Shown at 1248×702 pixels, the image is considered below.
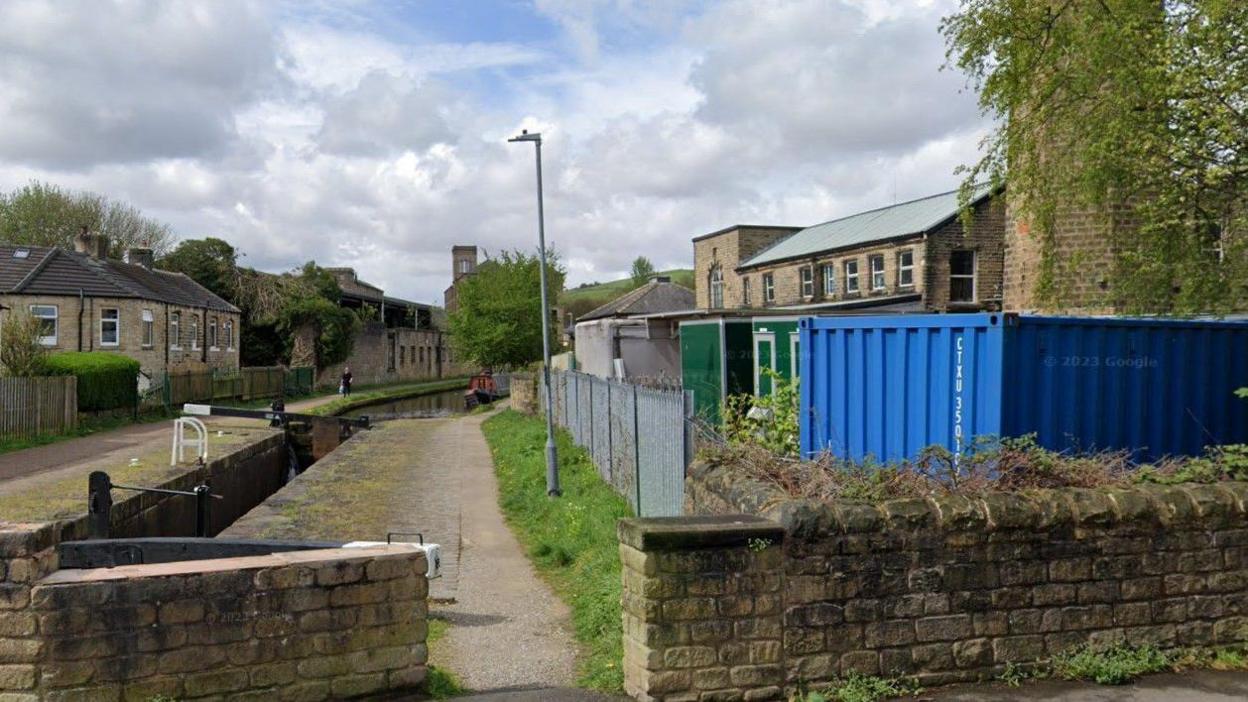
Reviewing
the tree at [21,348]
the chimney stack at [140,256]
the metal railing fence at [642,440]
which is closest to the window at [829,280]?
the metal railing fence at [642,440]

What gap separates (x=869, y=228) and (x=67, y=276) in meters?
28.5

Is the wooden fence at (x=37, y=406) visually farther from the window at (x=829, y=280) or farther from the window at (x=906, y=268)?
the window at (x=829, y=280)

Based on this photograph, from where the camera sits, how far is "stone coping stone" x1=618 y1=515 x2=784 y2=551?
5293mm

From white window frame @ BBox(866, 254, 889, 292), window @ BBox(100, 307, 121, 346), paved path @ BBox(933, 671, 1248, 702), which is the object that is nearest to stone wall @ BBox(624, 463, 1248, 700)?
paved path @ BBox(933, 671, 1248, 702)

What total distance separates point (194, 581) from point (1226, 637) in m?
6.30

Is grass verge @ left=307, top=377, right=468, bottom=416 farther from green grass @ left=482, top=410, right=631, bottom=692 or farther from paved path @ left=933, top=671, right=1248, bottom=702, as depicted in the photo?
paved path @ left=933, top=671, right=1248, bottom=702

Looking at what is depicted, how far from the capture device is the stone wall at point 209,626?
5016mm

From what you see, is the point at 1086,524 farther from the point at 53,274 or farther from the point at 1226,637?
the point at 53,274

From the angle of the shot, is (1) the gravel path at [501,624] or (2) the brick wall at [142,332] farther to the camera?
(2) the brick wall at [142,332]

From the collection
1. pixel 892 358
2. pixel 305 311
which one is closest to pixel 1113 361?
pixel 892 358

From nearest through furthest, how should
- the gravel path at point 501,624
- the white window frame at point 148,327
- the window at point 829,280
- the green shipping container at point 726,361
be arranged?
the gravel path at point 501,624
the green shipping container at point 726,361
the white window frame at point 148,327
the window at point 829,280

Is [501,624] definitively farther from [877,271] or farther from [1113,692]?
[877,271]

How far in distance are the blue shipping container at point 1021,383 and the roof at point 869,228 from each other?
21.2m

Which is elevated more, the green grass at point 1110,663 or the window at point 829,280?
the window at point 829,280
